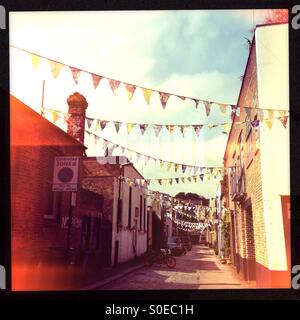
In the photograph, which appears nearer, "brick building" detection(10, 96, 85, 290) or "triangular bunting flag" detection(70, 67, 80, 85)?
"triangular bunting flag" detection(70, 67, 80, 85)

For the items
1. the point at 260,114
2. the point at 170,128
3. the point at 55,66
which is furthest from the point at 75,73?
the point at 260,114

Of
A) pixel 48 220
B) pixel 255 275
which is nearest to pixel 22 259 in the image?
pixel 48 220

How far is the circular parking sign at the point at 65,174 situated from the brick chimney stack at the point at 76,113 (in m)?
1.29

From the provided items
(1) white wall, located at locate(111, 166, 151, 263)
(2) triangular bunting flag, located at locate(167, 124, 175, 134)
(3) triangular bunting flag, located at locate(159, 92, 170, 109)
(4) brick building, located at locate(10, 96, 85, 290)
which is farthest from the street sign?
(1) white wall, located at locate(111, 166, 151, 263)

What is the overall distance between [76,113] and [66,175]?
146 cm

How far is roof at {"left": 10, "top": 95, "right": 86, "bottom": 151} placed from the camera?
7.81 m

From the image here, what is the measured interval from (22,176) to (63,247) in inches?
92.0

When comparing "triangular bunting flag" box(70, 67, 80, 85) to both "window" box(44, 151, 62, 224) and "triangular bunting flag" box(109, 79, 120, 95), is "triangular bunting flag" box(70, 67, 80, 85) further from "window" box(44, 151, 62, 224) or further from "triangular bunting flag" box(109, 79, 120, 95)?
"window" box(44, 151, 62, 224)

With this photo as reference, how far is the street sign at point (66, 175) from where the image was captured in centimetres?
866

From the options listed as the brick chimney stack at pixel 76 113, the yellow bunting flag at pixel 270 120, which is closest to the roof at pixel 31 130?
the brick chimney stack at pixel 76 113

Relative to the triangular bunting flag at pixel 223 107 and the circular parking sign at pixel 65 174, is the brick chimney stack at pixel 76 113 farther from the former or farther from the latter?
the triangular bunting flag at pixel 223 107

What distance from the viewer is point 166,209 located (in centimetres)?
1867

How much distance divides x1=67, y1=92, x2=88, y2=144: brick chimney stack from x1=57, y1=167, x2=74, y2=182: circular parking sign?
1.29 m

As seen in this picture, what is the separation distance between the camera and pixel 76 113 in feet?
28.6
